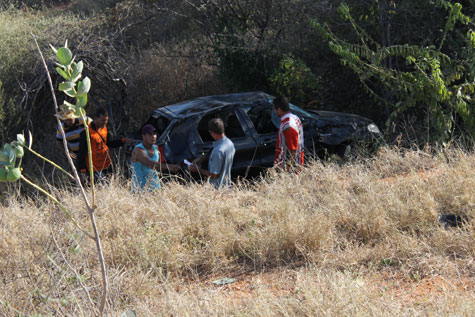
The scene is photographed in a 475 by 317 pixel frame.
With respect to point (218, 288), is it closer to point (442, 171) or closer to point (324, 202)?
point (324, 202)

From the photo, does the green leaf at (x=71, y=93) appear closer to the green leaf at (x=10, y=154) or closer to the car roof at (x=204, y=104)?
the green leaf at (x=10, y=154)

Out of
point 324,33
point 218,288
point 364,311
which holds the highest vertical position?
point 324,33

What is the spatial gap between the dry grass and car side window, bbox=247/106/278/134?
162cm

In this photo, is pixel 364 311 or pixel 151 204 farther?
pixel 151 204

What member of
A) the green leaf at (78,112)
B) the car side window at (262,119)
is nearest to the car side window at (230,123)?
the car side window at (262,119)

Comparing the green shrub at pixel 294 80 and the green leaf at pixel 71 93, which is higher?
the green leaf at pixel 71 93

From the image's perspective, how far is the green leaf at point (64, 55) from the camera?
2.76m

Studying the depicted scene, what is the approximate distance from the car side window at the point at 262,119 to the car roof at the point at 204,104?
0.15 meters

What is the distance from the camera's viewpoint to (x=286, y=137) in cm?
651

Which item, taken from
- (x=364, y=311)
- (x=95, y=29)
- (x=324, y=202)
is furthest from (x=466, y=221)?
(x=95, y=29)

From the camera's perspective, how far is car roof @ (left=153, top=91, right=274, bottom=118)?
305 inches

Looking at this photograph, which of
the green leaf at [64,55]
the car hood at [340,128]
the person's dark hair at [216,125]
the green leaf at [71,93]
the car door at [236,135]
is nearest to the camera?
the green leaf at [64,55]

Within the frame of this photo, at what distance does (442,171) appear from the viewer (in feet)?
21.4

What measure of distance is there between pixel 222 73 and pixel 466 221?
320 inches
